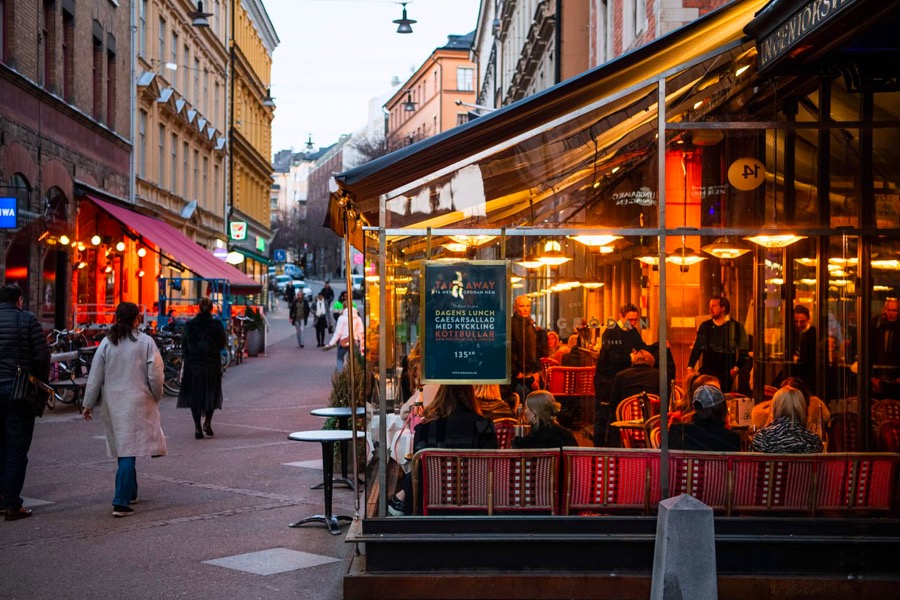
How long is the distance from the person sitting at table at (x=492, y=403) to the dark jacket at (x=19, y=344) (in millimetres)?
4249

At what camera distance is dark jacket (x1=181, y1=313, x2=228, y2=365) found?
1450 centimetres

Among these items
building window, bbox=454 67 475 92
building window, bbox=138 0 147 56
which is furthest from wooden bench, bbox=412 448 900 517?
building window, bbox=454 67 475 92

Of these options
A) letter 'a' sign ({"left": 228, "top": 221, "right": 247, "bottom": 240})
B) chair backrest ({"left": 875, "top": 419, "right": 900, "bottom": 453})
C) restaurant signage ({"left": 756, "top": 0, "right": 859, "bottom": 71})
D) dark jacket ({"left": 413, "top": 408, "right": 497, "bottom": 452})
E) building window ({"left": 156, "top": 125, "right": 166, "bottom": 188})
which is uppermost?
building window ({"left": 156, "top": 125, "right": 166, "bottom": 188})

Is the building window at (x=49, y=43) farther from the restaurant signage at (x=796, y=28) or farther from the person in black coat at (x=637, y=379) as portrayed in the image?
the restaurant signage at (x=796, y=28)

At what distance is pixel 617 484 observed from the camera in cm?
739

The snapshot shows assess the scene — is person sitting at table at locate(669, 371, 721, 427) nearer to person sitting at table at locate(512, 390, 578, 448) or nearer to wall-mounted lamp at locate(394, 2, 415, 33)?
person sitting at table at locate(512, 390, 578, 448)

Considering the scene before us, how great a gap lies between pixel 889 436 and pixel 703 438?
1.73 m

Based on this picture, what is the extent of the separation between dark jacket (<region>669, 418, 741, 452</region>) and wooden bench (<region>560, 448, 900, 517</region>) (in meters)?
0.18

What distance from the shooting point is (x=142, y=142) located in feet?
101

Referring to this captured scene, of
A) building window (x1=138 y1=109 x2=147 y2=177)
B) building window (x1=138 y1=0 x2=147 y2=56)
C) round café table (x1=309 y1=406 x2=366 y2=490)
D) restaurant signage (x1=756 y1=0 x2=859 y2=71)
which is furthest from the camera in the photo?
building window (x1=138 y1=0 x2=147 y2=56)

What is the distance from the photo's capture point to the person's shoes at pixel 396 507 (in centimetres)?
767

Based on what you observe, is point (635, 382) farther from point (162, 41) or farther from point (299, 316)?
point (299, 316)

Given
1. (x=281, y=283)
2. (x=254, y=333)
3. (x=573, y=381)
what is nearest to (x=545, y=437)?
(x=573, y=381)

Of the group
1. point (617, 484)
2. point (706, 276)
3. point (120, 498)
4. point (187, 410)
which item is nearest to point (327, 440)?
point (120, 498)
